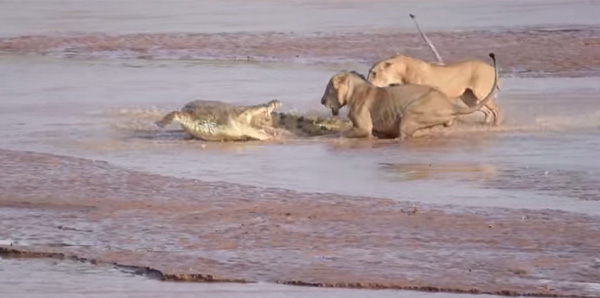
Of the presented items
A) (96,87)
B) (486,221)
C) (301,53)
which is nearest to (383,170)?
(486,221)

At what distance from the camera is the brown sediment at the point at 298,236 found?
8.58 meters

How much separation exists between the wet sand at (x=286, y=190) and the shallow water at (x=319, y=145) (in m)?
0.03

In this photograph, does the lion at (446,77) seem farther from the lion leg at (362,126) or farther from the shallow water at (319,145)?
the lion leg at (362,126)

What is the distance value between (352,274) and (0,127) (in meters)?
7.24

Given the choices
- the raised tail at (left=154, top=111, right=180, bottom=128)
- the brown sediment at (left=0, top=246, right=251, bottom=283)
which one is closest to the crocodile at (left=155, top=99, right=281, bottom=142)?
the raised tail at (left=154, top=111, right=180, bottom=128)

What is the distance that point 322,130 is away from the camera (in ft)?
47.0

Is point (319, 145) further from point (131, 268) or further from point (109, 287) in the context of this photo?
point (109, 287)

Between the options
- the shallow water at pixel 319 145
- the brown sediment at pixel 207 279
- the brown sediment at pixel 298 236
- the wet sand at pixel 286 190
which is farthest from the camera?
the shallow water at pixel 319 145

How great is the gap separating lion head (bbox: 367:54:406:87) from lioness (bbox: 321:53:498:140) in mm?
677

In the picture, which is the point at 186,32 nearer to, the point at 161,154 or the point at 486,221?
the point at 161,154

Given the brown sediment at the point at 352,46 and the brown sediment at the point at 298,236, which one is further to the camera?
the brown sediment at the point at 352,46

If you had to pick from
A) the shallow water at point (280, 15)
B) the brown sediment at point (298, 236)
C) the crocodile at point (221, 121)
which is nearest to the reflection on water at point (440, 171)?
the brown sediment at point (298, 236)

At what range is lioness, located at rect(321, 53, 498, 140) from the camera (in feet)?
45.6

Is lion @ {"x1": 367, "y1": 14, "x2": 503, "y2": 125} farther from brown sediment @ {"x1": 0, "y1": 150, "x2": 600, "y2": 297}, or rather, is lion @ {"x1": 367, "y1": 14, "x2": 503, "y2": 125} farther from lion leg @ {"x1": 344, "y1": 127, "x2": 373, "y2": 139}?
brown sediment @ {"x1": 0, "y1": 150, "x2": 600, "y2": 297}
